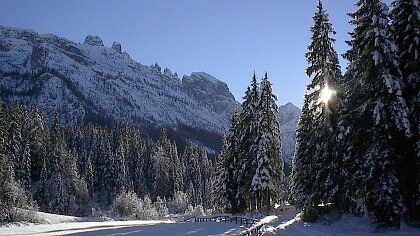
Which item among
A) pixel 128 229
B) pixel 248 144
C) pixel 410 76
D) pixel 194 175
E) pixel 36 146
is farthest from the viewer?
pixel 194 175

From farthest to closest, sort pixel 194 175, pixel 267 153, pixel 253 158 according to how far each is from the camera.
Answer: pixel 194 175 < pixel 253 158 < pixel 267 153

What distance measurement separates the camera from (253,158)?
156ft

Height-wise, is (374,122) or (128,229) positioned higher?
(374,122)

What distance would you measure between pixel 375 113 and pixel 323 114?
849 centimetres

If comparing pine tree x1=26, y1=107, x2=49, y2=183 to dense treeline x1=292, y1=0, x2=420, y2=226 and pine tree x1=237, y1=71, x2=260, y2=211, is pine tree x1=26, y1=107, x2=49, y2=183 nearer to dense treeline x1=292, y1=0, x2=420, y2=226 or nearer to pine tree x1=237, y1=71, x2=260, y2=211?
pine tree x1=237, y1=71, x2=260, y2=211

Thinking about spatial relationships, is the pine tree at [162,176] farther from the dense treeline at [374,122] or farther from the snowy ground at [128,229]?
the dense treeline at [374,122]

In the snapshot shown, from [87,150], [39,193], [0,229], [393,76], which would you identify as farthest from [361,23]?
[87,150]

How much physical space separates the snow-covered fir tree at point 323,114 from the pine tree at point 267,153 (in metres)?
10.4

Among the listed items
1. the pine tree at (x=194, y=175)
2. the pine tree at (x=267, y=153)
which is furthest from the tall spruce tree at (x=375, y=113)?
the pine tree at (x=194, y=175)

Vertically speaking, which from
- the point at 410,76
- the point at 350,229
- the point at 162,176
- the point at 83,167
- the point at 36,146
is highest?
the point at 36,146

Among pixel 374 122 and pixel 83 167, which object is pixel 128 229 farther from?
pixel 83 167

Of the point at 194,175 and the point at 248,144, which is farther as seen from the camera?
the point at 194,175

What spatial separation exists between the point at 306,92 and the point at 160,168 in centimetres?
6495

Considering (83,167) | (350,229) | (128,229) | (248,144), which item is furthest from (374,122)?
(83,167)
